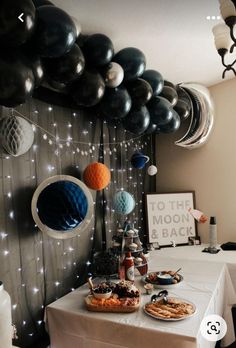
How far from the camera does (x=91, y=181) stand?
2.07 meters

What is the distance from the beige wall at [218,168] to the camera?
3.14 metres

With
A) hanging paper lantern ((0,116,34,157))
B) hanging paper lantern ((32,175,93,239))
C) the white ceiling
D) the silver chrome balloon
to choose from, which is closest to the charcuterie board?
hanging paper lantern ((32,175,93,239))

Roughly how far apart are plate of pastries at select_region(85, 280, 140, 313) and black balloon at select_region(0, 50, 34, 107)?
1.09 m

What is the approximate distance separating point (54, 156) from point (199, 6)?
47.5 inches

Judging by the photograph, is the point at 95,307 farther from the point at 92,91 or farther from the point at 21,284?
the point at 92,91

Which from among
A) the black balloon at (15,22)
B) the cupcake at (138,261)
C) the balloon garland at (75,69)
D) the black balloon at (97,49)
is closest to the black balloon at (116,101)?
the balloon garland at (75,69)

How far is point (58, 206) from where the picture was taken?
1.63 metres

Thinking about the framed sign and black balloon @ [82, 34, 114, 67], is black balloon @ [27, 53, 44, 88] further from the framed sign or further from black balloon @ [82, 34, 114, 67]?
the framed sign

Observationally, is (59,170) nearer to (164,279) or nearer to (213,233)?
(164,279)

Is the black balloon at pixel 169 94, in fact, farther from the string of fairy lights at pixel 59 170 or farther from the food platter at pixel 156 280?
the food platter at pixel 156 280

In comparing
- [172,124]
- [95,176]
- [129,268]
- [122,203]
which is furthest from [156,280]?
[172,124]

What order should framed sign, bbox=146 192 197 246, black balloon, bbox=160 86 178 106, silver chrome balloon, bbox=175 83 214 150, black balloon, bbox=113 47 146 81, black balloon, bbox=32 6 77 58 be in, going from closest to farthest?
1. black balloon, bbox=32 6 77 58
2. black balloon, bbox=113 47 146 81
3. black balloon, bbox=160 86 178 106
4. silver chrome balloon, bbox=175 83 214 150
5. framed sign, bbox=146 192 197 246

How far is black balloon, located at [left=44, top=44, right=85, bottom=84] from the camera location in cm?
140

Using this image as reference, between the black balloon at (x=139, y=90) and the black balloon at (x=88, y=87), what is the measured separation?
31 centimetres
